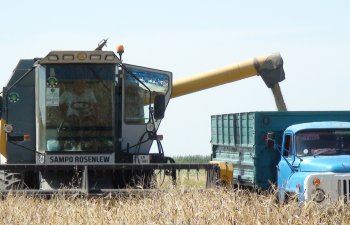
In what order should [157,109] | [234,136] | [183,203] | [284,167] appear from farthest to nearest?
1. [234,136]
2. [284,167]
3. [157,109]
4. [183,203]

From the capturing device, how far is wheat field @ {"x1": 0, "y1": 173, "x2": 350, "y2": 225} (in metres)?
8.59

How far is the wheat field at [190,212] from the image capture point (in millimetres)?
8594

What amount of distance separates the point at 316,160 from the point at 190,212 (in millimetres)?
5791

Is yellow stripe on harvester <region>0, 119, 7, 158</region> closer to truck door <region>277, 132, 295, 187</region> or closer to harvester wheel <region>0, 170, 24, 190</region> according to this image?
harvester wheel <region>0, 170, 24, 190</region>

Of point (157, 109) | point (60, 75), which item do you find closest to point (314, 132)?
point (157, 109)

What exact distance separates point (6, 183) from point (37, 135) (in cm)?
91

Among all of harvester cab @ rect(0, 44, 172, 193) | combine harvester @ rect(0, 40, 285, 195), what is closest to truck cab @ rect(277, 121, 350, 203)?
combine harvester @ rect(0, 40, 285, 195)

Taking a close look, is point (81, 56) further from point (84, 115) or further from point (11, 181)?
point (11, 181)

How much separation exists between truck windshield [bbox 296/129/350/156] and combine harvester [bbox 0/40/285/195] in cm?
183

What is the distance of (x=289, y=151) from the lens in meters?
15.4

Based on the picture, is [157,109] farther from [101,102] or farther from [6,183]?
[6,183]

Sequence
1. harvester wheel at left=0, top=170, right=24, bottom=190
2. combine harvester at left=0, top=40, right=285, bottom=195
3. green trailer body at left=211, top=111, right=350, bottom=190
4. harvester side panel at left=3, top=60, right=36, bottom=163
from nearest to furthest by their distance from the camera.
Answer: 1. combine harvester at left=0, top=40, right=285, bottom=195
2. harvester wheel at left=0, top=170, right=24, bottom=190
3. harvester side panel at left=3, top=60, right=36, bottom=163
4. green trailer body at left=211, top=111, right=350, bottom=190

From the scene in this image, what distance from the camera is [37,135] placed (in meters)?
14.8

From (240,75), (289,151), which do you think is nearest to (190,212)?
(289,151)
